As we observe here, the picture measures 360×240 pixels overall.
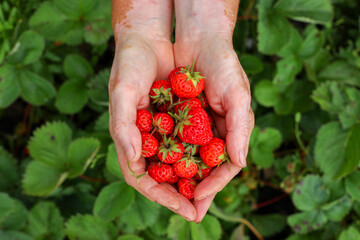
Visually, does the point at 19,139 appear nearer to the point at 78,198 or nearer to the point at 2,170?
the point at 2,170

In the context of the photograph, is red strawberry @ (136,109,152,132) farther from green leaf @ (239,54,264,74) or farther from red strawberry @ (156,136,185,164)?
green leaf @ (239,54,264,74)

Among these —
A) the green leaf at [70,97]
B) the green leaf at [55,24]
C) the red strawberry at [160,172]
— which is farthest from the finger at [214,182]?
the green leaf at [55,24]

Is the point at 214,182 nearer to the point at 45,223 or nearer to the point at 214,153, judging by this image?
the point at 214,153

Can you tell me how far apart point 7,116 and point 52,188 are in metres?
1.07

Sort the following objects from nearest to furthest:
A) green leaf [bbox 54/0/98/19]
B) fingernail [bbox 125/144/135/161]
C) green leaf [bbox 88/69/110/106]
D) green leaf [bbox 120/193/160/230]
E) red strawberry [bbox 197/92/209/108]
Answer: fingernail [bbox 125/144/135/161]
red strawberry [bbox 197/92/209/108]
green leaf [bbox 120/193/160/230]
green leaf [bbox 54/0/98/19]
green leaf [bbox 88/69/110/106]

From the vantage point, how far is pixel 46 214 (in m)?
1.93

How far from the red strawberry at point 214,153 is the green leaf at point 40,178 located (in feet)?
3.00

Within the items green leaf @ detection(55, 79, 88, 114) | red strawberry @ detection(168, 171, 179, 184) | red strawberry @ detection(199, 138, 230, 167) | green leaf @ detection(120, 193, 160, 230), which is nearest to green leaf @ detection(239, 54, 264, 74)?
red strawberry @ detection(199, 138, 230, 167)

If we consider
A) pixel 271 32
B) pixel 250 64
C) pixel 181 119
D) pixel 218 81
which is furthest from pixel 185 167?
pixel 271 32

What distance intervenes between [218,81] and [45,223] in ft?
4.39

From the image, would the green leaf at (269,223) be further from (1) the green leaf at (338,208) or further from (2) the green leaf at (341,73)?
(2) the green leaf at (341,73)

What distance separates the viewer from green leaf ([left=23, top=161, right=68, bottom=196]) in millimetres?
1888

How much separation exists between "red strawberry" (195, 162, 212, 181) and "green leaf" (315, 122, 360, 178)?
920 mm

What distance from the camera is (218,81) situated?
4.97 feet
